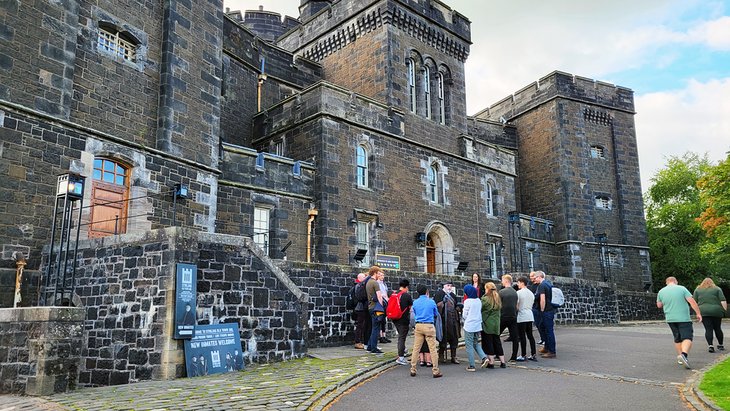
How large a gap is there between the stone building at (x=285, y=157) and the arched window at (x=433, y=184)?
0.31ft

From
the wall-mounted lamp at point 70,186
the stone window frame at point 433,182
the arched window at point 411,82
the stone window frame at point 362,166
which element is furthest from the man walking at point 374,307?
the arched window at point 411,82

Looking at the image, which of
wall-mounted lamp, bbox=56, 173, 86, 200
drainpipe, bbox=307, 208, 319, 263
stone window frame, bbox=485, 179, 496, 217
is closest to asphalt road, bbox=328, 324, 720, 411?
wall-mounted lamp, bbox=56, 173, 86, 200

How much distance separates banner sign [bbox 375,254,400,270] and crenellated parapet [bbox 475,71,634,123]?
674 inches

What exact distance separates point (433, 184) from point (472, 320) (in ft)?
49.0

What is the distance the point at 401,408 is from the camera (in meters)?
7.43

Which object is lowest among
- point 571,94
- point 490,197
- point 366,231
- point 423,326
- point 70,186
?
point 423,326

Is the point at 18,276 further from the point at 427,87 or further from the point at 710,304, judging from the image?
the point at 427,87

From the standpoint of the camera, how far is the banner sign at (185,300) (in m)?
10.3

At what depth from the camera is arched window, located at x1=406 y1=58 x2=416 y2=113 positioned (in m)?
25.2

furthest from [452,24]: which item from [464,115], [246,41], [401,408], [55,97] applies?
[401,408]

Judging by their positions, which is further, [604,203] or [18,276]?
[604,203]

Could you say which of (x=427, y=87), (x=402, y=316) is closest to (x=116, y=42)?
(x=402, y=316)

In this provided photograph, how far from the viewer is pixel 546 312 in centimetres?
1191

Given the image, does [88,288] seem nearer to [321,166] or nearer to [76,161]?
[76,161]
